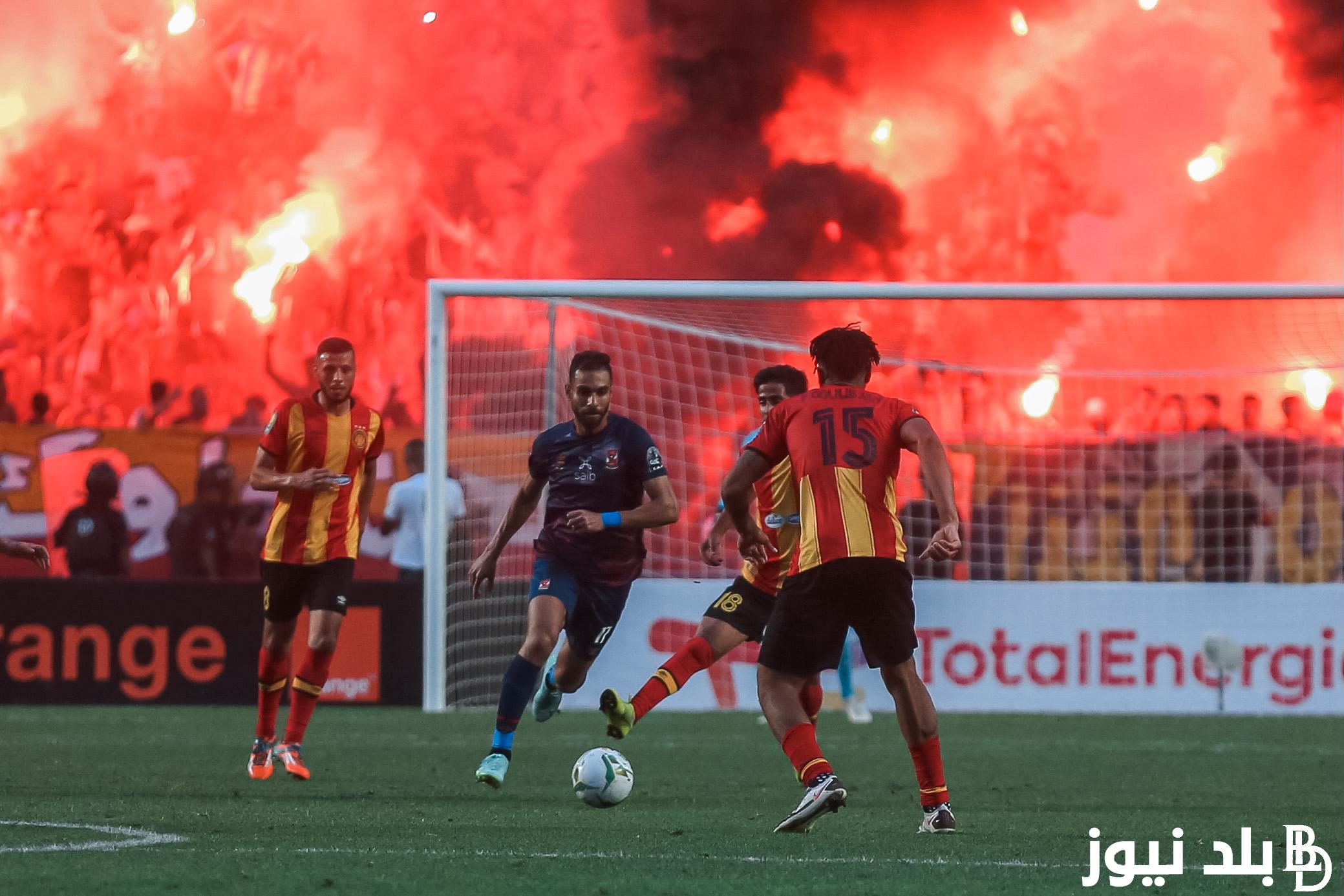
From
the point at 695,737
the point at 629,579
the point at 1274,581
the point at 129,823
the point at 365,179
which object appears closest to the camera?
the point at 129,823

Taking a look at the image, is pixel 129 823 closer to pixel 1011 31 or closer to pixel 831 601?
pixel 831 601

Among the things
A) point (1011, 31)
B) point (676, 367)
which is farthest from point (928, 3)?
point (676, 367)

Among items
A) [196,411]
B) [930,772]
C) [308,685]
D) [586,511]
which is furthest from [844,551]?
[196,411]

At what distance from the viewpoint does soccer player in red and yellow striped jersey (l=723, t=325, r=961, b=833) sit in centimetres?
674

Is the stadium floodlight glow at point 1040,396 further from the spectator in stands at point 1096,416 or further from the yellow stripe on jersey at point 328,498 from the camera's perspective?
the yellow stripe on jersey at point 328,498

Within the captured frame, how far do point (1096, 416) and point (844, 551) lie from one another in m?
12.2

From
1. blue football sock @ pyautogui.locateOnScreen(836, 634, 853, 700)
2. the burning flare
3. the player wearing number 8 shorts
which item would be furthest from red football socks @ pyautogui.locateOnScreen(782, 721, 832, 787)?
the burning flare

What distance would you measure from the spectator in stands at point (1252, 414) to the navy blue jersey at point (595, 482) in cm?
946

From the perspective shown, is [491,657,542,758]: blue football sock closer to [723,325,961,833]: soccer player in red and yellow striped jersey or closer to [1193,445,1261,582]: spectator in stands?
[723,325,961,833]: soccer player in red and yellow striped jersey

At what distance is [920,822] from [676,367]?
10.0 metres

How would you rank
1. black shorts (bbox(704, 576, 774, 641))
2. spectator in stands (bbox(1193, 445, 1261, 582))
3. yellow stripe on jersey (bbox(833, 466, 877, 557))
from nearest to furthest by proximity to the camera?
yellow stripe on jersey (bbox(833, 466, 877, 557))
black shorts (bbox(704, 576, 774, 641))
spectator in stands (bbox(1193, 445, 1261, 582))

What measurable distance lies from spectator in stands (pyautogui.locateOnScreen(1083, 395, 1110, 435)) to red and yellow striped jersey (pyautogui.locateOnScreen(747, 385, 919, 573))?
37.2 feet

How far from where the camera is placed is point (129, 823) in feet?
22.1

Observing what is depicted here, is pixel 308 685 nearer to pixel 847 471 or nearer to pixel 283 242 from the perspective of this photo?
pixel 847 471
